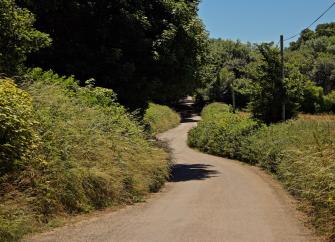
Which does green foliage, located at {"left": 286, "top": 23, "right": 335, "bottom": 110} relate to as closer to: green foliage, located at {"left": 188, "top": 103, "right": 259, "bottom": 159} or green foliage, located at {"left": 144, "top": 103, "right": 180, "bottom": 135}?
green foliage, located at {"left": 144, "top": 103, "right": 180, "bottom": 135}

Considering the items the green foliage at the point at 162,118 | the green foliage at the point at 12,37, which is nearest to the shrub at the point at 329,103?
the green foliage at the point at 162,118

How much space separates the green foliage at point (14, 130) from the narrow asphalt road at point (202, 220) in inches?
63.8

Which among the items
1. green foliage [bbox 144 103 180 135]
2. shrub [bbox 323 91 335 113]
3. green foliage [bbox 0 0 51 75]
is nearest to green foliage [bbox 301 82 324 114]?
shrub [bbox 323 91 335 113]

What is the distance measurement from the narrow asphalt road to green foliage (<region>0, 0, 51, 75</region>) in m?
5.44

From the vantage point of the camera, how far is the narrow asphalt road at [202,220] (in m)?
9.48

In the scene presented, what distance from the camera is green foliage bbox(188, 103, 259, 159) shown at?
34.0 m

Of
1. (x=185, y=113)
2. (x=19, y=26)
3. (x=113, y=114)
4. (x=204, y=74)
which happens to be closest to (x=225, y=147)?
(x=204, y=74)

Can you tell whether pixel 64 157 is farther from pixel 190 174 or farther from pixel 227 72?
pixel 227 72

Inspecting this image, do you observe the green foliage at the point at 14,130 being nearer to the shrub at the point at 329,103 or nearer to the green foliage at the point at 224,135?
the green foliage at the point at 224,135

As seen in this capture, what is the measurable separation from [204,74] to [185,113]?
5866 centimetres

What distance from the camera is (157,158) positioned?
757 inches

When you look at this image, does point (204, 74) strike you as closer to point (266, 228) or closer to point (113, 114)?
point (113, 114)

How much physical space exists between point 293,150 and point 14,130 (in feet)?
31.1

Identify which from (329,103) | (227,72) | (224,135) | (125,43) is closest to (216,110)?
(329,103)
